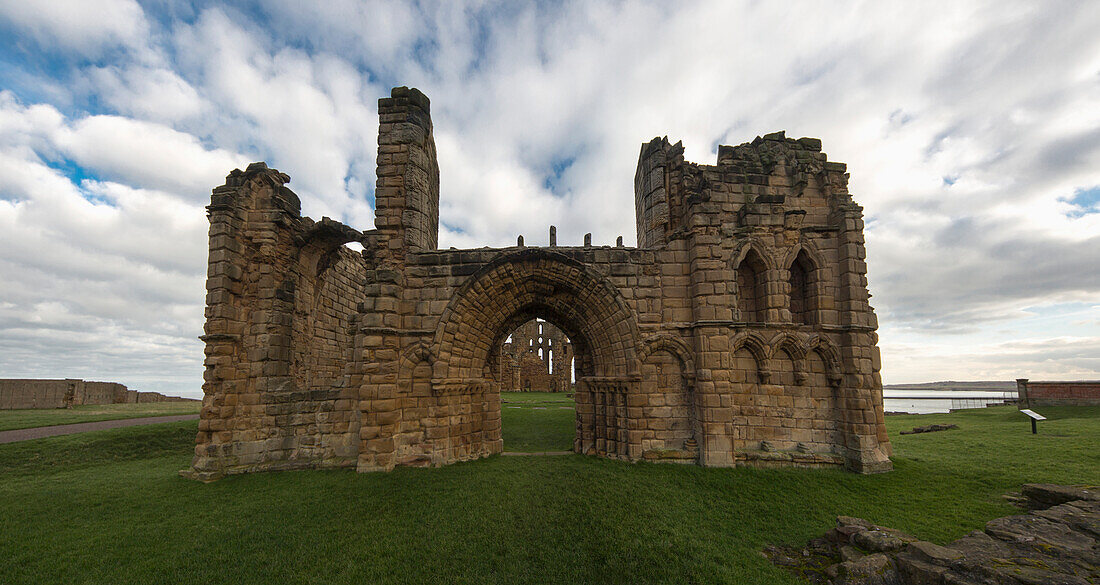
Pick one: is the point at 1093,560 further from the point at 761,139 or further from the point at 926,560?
the point at 761,139

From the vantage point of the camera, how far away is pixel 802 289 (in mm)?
9320

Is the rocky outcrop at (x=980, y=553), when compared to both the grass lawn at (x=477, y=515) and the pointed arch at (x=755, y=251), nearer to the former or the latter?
the grass lawn at (x=477, y=515)

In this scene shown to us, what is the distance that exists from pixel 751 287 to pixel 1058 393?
18065 millimetres

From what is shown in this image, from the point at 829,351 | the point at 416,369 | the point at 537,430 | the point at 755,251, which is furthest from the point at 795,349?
the point at 416,369

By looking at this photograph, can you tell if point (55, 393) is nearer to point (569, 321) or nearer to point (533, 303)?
point (533, 303)

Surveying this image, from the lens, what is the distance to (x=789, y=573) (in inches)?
196

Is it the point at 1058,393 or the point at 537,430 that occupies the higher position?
the point at 1058,393

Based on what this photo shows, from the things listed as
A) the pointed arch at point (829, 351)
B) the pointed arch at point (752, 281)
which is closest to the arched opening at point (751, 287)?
the pointed arch at point (752, 281)

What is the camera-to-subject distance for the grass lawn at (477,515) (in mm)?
4941

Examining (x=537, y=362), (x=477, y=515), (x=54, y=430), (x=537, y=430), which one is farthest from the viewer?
(x=537, y=362)

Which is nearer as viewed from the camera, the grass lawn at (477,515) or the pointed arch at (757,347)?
the grass lawn at (477,515)

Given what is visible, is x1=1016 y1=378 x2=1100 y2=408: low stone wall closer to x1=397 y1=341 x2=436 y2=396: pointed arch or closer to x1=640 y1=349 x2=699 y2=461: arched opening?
x1=640 y1=349 x2=699 y2=461: arched opening

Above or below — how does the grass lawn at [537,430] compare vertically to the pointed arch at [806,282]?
below

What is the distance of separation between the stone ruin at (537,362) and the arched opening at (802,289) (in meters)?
27.4
